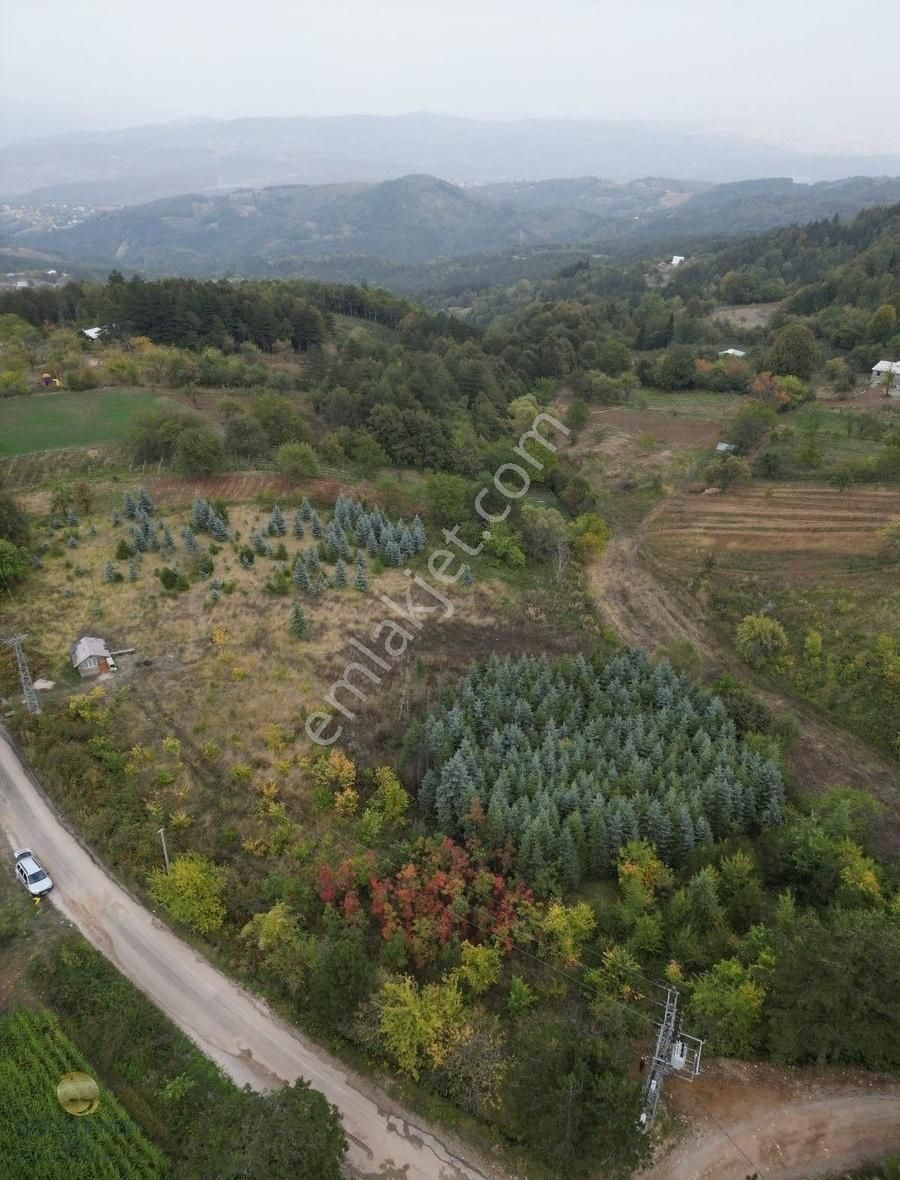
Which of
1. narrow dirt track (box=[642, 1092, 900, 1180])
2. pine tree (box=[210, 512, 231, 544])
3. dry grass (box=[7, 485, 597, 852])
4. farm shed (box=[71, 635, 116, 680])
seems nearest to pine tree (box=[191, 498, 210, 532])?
pine tree (box=[210, 512, 231, 544])

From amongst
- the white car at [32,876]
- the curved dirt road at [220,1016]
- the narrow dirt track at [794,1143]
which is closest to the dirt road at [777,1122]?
the narrow dirt track at [794,1143]

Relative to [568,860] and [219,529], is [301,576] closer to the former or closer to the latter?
[219,529]

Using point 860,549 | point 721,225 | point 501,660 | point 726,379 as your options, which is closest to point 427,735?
point 501,660

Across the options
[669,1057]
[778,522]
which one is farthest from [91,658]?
[778,522]

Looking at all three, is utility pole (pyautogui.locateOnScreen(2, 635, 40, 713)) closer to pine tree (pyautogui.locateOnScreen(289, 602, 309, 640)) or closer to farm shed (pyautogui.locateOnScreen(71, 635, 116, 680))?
farm shed (pyautogui.locateOnScreen(71, 635, 116, 680))

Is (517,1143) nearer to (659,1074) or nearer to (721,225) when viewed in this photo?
(659,1074)

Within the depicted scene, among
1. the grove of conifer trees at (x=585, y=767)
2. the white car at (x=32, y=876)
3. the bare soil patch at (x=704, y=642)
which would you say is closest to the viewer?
the white car at (x=32, y=876)

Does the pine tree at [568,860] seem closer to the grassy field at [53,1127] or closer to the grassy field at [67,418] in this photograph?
the grassy field at [53,1127]
